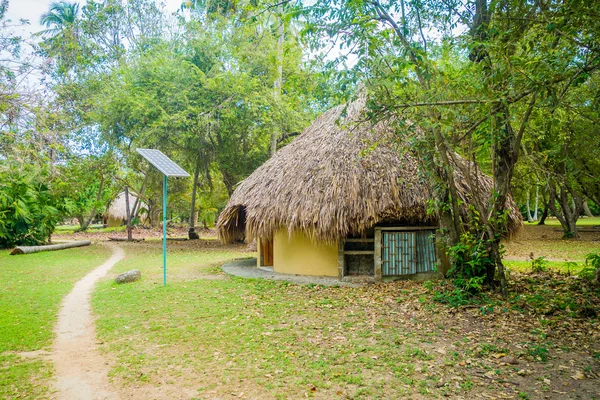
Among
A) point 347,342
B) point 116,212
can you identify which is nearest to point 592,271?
point 347,342

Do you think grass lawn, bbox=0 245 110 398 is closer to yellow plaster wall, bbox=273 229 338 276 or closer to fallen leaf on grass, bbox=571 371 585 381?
yellow plaster wall, bbox=273 229 338 276

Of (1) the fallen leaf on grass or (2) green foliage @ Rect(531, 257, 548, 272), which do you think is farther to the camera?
(2) green foliage @ Rect(531, 257, 548, 272)

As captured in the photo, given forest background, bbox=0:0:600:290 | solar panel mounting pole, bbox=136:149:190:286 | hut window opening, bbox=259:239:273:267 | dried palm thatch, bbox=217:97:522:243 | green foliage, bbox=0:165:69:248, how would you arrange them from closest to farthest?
1. forest background, bbox=0:0:600:290
2. solar panel mounting pole, bbox=136:149:190:286
3. dried palm thatch, bbox=217:97:522:243
4. hut window opening, bbox=259:239:273:267
5. green foliage, bbox=0:165:69:248

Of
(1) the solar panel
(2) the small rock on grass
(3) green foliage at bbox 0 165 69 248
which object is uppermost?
(1) the solar panel

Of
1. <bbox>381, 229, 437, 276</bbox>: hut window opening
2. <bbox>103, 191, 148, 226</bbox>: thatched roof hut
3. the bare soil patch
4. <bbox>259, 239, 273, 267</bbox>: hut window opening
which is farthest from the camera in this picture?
<bbox>103, 191, 148, 226</bbox>: thatched roof hut

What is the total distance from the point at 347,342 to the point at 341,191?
380cm

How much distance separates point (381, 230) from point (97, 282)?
237 inches

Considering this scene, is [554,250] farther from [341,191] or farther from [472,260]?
[341,191]

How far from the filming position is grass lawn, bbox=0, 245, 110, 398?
376 cm

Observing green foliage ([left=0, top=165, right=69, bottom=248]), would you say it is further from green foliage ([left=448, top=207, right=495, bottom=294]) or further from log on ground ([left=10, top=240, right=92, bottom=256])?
green foliage ([left=448, top=207, right=495, bottom=294])

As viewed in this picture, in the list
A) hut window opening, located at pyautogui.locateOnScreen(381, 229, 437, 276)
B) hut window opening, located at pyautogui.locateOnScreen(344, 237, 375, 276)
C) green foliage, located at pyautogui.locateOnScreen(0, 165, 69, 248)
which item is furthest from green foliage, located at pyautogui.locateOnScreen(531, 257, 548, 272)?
green foliage, located at pyautogui.locateOnScreen(0, 165, 69, 248)

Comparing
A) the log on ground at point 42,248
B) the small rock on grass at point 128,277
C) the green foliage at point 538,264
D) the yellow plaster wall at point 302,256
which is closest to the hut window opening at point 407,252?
the yellow plaster wall at point 302,256

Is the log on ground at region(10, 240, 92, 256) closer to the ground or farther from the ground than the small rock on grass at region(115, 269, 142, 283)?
Result: farther from the ground

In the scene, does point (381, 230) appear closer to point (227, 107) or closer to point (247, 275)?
point (247, 275)
